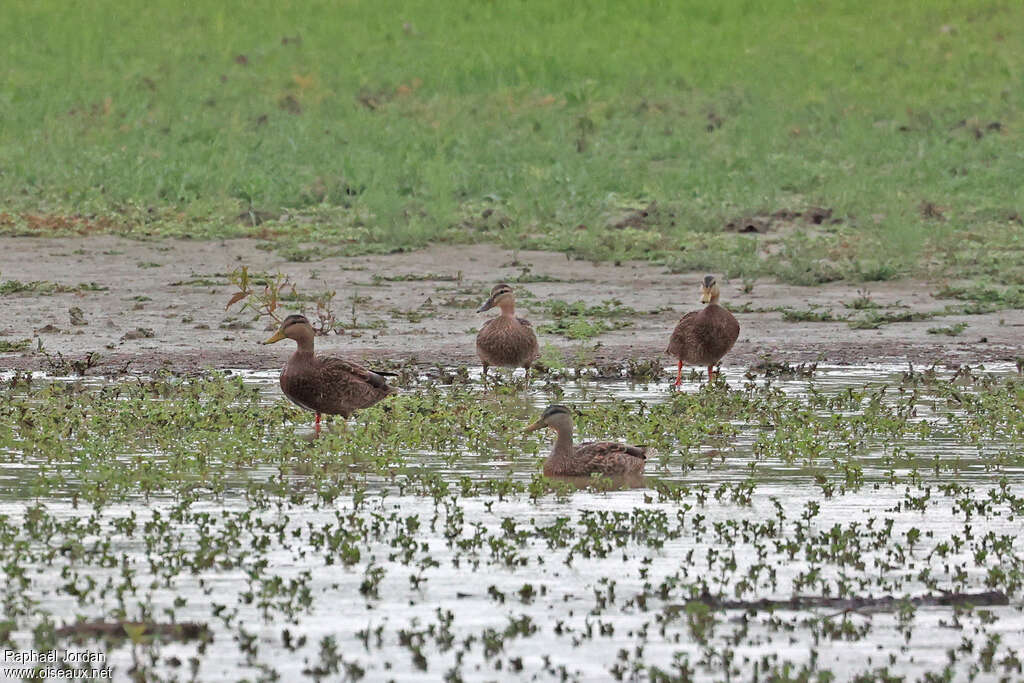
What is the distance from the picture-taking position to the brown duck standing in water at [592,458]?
11859 mm

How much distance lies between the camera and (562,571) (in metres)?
9.30

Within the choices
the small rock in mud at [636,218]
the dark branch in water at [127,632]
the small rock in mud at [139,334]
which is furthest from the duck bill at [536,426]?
the small rock in mud at [636,218]

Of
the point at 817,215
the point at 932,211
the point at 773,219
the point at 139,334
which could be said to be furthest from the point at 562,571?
the point at 932,211

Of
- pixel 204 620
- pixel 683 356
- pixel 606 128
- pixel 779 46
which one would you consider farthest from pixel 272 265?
pixel 779 46

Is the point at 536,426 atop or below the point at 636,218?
below

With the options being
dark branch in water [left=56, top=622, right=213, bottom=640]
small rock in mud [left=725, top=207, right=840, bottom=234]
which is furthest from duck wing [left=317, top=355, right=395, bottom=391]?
small rock in mud [left=725, top=207, right=840, bottom=234]

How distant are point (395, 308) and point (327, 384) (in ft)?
21.4

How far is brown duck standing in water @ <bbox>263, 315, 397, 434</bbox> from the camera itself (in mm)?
13797

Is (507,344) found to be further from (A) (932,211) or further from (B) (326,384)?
(A) (932,211)

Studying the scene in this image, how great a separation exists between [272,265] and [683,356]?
299 inches

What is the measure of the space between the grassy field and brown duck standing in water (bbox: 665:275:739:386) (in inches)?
220

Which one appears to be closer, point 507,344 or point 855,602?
point 855,602

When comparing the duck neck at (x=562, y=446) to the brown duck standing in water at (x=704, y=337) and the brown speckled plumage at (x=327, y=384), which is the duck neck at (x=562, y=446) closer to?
the brown speckled plumage at (x=327, y=384)

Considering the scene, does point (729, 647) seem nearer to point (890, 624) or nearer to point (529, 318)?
point (890, 624)
